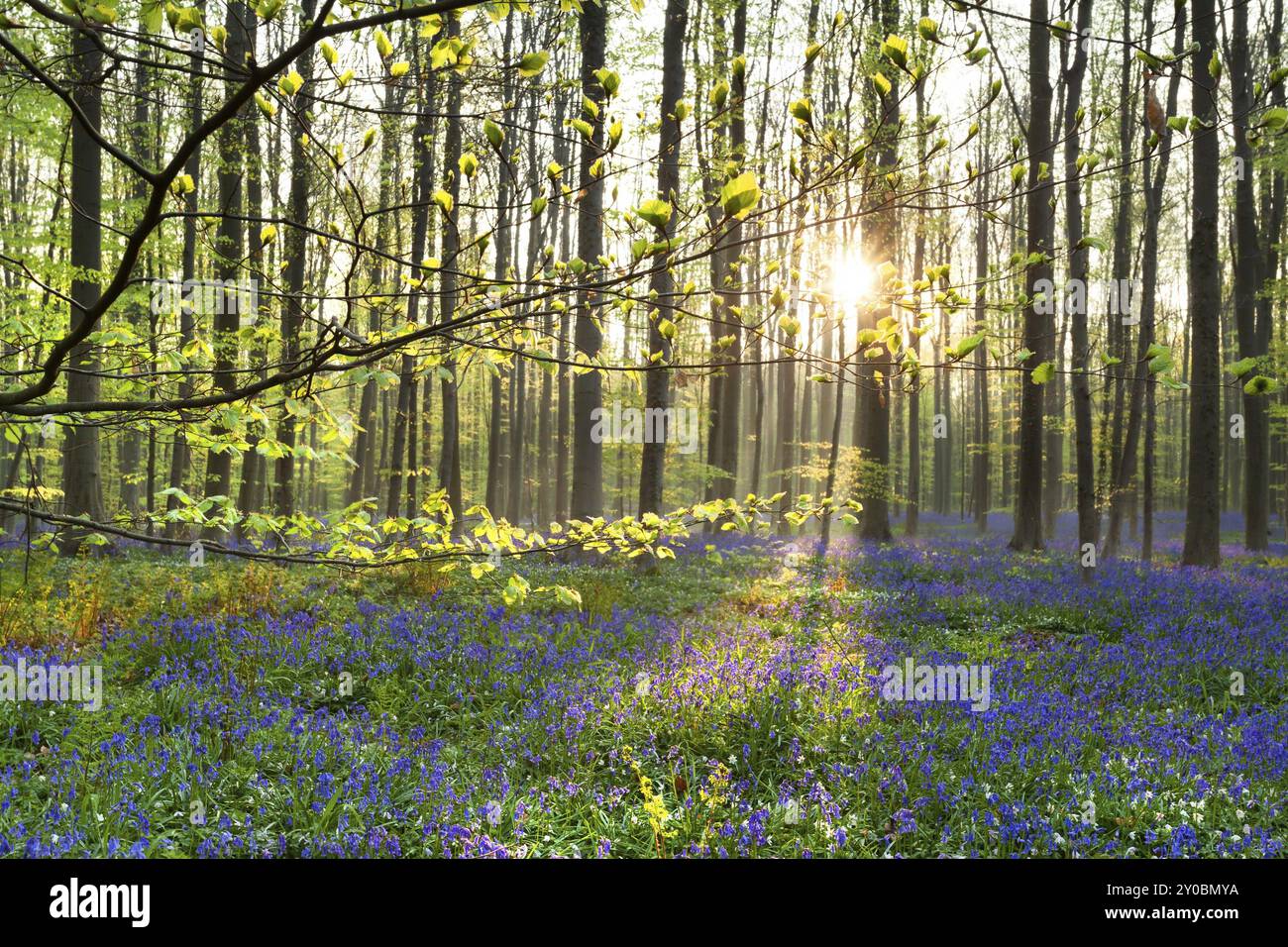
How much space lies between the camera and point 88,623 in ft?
21.3

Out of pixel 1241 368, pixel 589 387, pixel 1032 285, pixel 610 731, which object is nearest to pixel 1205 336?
pixel 1032 285

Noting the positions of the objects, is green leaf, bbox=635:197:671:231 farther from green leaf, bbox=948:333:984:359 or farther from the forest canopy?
green leaf, bbox=948:333:984:359

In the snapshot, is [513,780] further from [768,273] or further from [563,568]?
[563,568]

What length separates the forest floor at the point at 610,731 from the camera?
3711 mm

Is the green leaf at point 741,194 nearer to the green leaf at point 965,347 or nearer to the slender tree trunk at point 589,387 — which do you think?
the green leaf at point 965,347

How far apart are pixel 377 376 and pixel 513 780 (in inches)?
118

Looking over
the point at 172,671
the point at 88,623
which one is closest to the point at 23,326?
the point at 172,671

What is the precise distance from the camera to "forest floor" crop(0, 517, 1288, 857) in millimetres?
3711

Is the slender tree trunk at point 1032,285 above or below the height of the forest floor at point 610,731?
above

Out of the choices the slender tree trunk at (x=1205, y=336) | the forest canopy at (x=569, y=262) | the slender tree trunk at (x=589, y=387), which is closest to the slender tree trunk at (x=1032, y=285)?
the forest canopy at (x=569, y=262)

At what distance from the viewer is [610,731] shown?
4.98 metres

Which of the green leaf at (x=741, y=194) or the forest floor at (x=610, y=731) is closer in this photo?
the green leaf at (x=741, y=194)

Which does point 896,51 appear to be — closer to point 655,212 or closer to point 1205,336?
point 655,212

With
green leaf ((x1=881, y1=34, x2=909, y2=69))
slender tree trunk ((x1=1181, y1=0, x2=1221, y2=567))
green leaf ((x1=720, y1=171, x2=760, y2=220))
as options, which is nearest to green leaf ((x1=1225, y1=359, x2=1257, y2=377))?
green leaf ((x1=881, y1=34, x2=909, y2=69))
